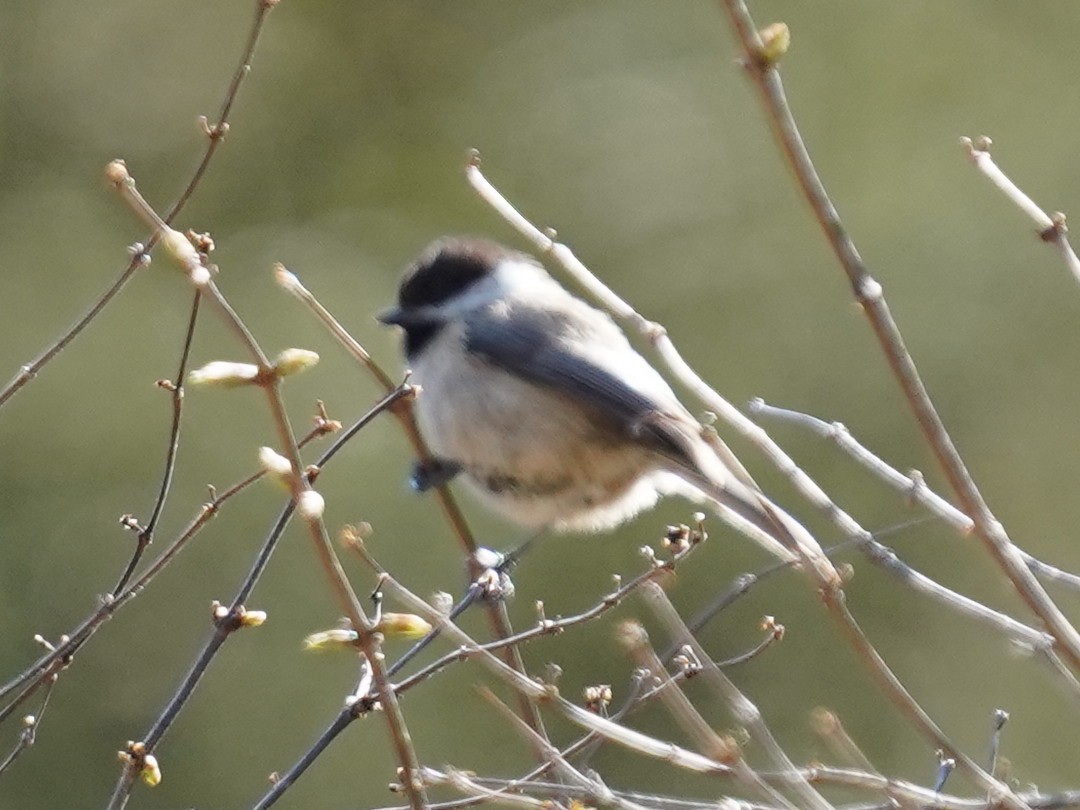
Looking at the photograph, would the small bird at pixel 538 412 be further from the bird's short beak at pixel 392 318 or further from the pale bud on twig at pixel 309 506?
the pale bud on twig at pixel 309 506

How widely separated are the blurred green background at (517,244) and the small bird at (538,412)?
2526 millimetres

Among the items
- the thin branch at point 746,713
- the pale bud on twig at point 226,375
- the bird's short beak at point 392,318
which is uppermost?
the bird's short beak at point 392,318

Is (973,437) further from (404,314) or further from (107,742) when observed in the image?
(404,314)

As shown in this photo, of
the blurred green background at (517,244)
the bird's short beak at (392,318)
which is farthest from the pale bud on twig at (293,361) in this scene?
the blurred green background at (517,244)

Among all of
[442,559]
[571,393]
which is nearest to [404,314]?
[571,393]

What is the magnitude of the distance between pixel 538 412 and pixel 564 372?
0.40ft

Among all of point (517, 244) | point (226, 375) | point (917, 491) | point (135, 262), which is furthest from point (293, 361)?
point (517, 244)

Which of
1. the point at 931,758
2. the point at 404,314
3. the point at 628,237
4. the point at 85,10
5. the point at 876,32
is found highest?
the point at 85,10

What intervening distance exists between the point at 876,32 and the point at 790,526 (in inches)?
281

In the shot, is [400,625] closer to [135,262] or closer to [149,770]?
[149,770]

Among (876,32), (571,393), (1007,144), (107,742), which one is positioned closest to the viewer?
(571,393)

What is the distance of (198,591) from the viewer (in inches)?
286

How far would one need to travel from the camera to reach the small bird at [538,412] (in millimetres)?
3879

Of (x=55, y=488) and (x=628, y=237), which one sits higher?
(x=628, y=237)
